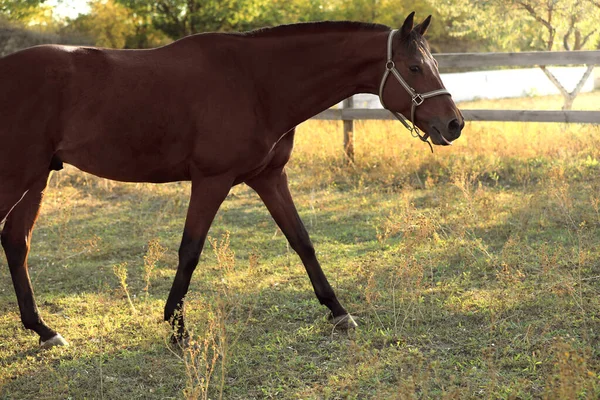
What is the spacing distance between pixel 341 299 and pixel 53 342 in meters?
1.95

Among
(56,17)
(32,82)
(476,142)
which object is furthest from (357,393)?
(56,17)

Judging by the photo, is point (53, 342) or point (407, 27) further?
point (53, 342)

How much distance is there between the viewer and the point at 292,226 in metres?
4.52

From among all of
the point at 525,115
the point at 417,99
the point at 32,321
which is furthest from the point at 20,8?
the point at 417,99

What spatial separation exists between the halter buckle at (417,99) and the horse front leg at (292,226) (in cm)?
100

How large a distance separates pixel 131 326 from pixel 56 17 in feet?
71.0

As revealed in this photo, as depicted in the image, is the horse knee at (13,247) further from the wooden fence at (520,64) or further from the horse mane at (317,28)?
the wooden fence at (520,64)

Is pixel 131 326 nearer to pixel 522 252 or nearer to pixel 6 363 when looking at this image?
pixel 6 363

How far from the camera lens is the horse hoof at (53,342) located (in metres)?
4.28

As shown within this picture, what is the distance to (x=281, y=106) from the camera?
4.20 m

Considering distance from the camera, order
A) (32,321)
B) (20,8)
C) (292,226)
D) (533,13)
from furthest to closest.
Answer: (20,8) < (533,13) < (292,226) < (32,321)

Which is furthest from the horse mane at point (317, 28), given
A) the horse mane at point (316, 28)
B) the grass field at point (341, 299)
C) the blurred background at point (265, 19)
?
the blurred background at point (265, 19)

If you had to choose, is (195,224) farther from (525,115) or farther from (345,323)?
(525,115)

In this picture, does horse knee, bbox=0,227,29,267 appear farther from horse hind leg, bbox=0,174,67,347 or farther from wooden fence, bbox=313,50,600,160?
wooden fence, bbox=313,50,600,160
